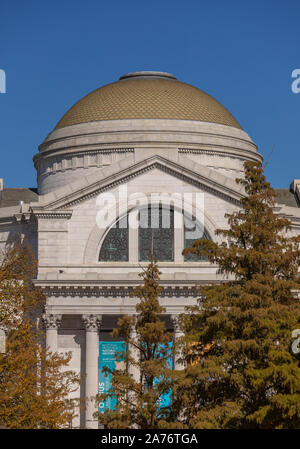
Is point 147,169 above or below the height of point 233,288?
above

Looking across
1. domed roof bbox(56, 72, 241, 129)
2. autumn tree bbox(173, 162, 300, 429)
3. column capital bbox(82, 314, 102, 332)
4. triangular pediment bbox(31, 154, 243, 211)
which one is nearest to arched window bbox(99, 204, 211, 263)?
triangular pediment bbox(31, 154, 243, 211)

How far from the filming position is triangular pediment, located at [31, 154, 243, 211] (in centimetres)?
5716

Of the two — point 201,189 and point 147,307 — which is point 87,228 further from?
point 147,307

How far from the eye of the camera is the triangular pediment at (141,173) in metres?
57.2

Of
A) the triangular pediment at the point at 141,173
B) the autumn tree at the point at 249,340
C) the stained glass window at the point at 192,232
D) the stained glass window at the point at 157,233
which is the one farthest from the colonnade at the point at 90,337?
the autumn tree at the point at 249,340

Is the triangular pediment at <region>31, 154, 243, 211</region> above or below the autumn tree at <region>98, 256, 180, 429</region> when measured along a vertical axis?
above

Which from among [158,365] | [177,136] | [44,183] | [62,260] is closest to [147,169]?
[62,260]

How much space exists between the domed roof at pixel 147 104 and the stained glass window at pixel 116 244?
1567 cm

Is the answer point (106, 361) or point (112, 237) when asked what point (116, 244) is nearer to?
point (112, 237)

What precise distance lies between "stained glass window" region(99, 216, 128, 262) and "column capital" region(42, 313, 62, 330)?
4481 mm

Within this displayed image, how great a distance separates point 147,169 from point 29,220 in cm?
777

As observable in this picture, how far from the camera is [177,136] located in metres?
69.9

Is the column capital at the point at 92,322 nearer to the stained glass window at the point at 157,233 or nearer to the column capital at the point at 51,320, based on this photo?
the column capital at the point at 51,320

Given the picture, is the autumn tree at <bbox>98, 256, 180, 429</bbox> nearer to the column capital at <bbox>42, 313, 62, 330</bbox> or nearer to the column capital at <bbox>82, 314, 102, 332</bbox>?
the column capital at <bbox>82, 314, 102, 332</bbox>
